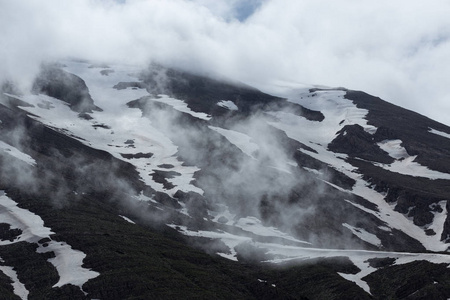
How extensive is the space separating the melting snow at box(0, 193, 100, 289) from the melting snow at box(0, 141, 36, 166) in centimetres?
2447

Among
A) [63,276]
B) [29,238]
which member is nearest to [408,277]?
[63,276]

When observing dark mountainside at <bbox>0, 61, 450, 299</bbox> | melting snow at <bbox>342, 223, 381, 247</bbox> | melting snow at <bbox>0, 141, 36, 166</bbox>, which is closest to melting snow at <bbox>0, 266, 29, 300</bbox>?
dark mountainside at <bbox>0, 61, 450, 299</bbox>

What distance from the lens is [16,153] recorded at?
155375 mm

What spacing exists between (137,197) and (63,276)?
201 feet

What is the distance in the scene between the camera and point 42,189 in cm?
13562

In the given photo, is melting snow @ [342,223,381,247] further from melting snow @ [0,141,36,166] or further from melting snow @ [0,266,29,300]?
melting snow @ [0,266,29,300]

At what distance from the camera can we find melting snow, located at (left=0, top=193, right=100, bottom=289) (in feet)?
315

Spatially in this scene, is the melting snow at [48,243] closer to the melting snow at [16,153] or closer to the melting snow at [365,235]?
the melting snow at [16,153]

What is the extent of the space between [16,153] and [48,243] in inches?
2180

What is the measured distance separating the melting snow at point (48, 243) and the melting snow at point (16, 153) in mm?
24470

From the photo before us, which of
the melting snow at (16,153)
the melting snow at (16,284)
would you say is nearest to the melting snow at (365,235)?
the melting snow at (16,153)

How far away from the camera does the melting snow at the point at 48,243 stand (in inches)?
3784

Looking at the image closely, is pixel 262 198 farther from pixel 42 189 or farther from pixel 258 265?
pixel 42 189

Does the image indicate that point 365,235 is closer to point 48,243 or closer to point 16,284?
point 48,243
